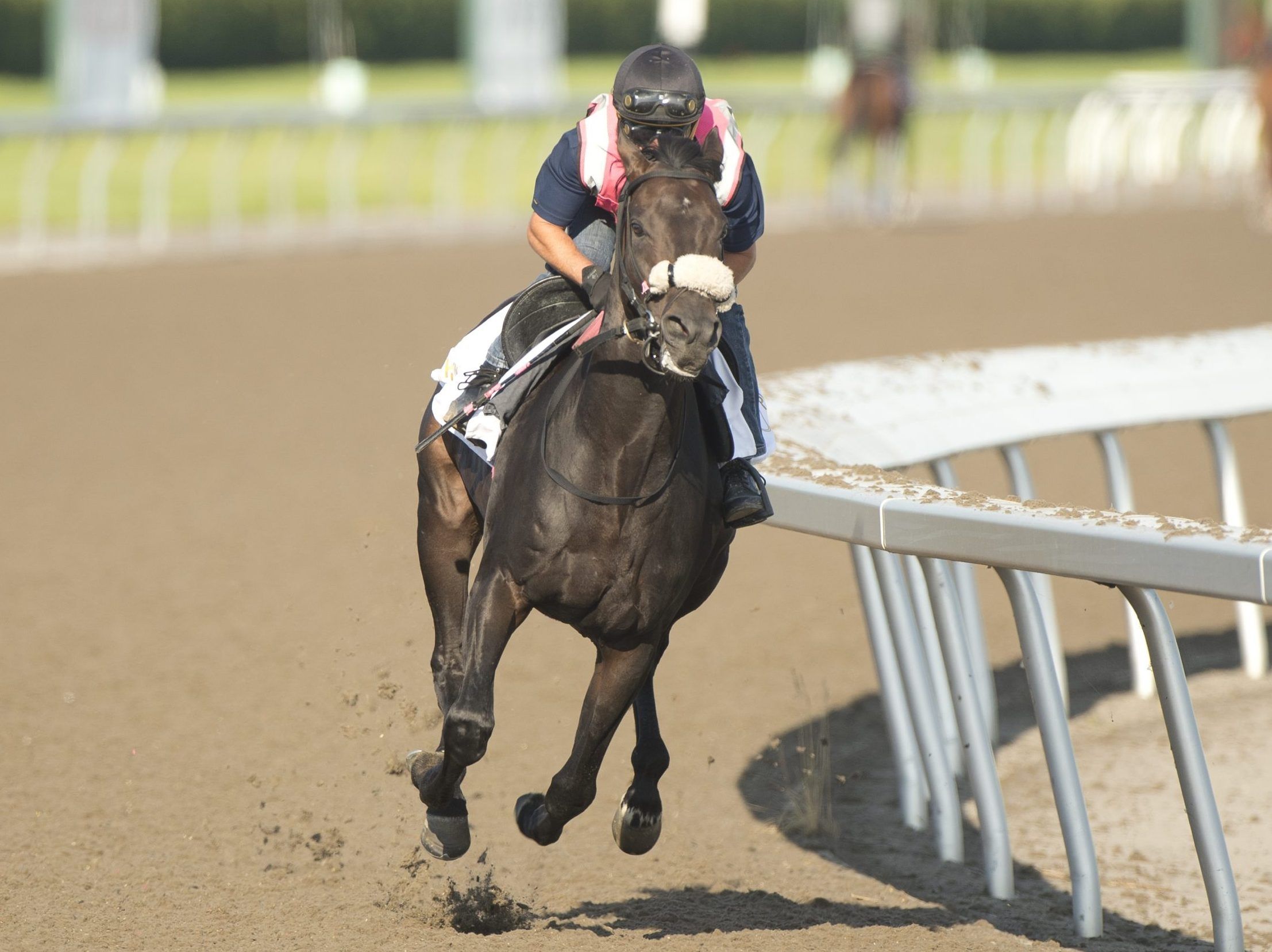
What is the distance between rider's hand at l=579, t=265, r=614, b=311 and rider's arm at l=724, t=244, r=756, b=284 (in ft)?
1.04

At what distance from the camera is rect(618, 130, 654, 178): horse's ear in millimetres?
3523

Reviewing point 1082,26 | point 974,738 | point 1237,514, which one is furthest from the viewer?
point 1082,26

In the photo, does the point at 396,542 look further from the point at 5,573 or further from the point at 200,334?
the point at 200,334

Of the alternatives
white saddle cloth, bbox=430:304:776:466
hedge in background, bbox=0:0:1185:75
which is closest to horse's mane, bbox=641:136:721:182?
white saddle cloth, bbox=430:304:776:466

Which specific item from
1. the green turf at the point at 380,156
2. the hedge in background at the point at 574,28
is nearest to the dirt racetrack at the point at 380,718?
the green turf at the point at 380,156

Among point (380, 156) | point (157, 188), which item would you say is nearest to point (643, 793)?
point (157, 188)

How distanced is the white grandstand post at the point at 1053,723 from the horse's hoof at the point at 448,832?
132cm

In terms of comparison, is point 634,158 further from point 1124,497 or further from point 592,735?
point 1124,497

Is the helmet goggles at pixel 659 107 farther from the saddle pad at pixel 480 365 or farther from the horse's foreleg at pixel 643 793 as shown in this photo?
the horse's foreleg at pixel 643 793

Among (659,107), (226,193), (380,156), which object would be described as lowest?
(380,156)

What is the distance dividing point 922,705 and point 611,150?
72.3 inches

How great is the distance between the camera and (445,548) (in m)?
4.57

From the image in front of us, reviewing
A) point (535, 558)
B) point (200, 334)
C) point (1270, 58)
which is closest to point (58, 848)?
point (535, 558)

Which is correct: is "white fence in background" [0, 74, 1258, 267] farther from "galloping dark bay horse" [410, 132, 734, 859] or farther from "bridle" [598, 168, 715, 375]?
"bridle" [598, 168, 715, 375]
